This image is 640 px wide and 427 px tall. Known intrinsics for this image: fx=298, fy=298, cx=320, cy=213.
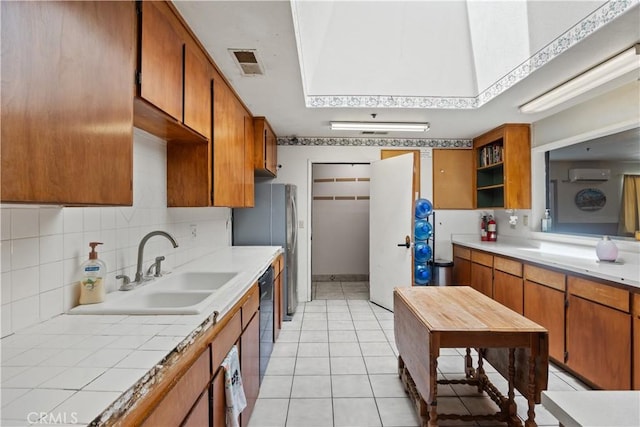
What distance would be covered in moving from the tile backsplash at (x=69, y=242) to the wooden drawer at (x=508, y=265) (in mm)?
3090

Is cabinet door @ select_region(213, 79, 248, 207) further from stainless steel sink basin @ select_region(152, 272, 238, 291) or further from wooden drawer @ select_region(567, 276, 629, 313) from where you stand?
wooden drawer @ select_region(567, 276, 629, 313)

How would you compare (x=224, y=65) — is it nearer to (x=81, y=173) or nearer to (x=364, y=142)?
(x=81, y=173)

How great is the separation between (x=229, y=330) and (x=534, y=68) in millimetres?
2755

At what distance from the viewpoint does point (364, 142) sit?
4.38 metres

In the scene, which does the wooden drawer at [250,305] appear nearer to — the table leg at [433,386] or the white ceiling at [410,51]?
the table leg at [433,386]

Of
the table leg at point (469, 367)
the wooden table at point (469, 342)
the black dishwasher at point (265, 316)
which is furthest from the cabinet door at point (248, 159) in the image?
the table leg at point (469, 367)

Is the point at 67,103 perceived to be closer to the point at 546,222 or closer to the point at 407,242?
the point at 407,242

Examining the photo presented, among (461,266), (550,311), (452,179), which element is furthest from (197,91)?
(461,266)

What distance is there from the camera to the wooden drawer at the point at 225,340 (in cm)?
121

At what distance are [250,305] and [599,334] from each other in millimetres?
2379

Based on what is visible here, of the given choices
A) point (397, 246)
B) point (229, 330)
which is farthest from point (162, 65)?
point (397, 246)

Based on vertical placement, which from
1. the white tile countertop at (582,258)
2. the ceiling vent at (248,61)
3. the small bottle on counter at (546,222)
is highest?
the ceiling vent at (248,61)

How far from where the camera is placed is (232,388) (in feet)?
4.39

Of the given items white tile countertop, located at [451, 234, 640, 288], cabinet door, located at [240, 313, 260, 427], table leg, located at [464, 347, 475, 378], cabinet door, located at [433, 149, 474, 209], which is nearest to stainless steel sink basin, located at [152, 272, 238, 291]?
cabinet door, located at [240, 313, 260, 427]
